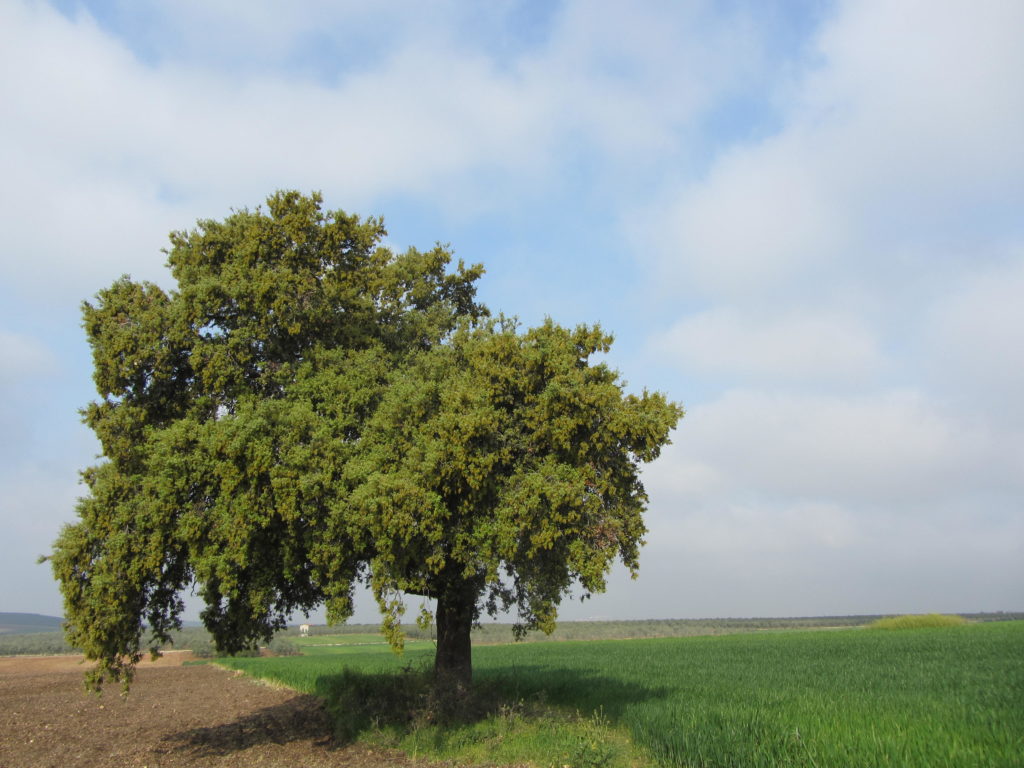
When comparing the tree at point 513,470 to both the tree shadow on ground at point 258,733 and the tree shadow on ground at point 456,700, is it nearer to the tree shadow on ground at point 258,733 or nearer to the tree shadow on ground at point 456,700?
the tree shadow on ground at point 456,700

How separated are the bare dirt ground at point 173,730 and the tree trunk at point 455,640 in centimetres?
224

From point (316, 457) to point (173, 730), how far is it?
13.5m

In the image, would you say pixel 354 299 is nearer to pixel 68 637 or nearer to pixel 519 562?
pixel 519 562

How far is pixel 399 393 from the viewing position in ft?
50.9

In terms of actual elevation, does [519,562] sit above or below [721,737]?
above

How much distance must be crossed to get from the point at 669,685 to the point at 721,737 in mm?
10320

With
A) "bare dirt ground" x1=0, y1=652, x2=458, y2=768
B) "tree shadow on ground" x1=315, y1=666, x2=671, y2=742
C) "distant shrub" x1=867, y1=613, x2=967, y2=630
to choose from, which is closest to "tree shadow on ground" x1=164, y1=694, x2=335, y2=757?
"bare dirt ground" x1=0, y1=652, x2=458, y2=768

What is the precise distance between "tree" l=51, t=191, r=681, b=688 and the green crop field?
241 centimetres

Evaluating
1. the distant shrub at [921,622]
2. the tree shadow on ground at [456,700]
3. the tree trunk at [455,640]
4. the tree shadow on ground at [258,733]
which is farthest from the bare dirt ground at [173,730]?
the distant shrub at [921,622]

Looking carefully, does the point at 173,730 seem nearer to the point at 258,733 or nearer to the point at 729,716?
the point at 258,733

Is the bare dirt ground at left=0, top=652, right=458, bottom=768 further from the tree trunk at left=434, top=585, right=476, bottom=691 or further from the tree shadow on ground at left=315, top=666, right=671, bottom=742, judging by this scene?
the tree trunk at left=434, top=585, right=476, bottom=691

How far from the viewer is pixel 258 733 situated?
19.9 metres

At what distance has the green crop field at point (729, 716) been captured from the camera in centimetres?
1066

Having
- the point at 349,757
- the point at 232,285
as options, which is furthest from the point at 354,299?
the point at 349,757
